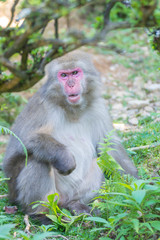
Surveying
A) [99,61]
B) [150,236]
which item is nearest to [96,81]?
[150,236]

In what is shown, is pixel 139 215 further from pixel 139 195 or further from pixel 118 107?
pixel 118 107

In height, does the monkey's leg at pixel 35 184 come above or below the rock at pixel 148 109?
above

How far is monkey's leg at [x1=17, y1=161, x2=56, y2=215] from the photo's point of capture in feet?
14.5

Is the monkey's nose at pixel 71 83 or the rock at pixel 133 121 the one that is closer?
the monkey's nose at pixel 71 83

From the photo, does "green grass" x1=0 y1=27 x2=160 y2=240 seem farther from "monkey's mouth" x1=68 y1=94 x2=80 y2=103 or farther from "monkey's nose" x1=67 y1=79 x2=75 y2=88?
"monkey's nose" x1=67 y1=79 x2=75 y2=88

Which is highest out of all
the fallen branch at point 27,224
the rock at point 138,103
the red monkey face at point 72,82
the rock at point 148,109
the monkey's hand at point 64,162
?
the red monkey face at point 72,82

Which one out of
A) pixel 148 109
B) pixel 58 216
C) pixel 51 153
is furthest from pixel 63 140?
pixel 148 109

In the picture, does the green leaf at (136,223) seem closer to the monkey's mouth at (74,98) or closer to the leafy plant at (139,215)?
the leafy plant at (139,215)

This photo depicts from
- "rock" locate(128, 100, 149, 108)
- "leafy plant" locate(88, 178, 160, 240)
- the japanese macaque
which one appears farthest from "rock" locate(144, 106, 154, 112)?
"leafy plant" locate(88, 178, 160, 240)

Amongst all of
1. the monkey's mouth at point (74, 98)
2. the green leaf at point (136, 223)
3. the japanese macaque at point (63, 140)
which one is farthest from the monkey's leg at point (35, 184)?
the green leaf at point (136, 223)

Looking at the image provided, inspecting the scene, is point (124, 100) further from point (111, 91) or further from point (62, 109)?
point (62, 109)

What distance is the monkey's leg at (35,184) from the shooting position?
4.42m

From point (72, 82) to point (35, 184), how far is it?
1319mm

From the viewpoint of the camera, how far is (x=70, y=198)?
4738 mm
